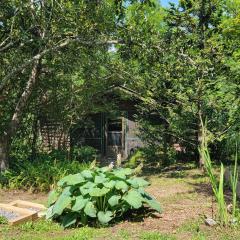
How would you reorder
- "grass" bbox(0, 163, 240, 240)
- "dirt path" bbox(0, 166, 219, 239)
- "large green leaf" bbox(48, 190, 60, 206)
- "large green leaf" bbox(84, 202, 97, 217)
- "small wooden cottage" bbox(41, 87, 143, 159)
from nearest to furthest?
"grass" bbox(0, 163, 240, 240)
"dirt path" bbox(0, 166, 219, 239)
"large green leaf" bbox(84, 202, 97, 217)
"large green leaf" bbox(48, 190, 60, 206)
"small wooden cottage" bbox(41, 87, 143, 159)

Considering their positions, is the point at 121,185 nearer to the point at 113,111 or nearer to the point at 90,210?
the point at 90,210

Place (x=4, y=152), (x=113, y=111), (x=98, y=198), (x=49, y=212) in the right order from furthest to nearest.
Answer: (x=113, y=111) < (x=4, y=152) < (x=49, y=212) < (x=98, y=198)

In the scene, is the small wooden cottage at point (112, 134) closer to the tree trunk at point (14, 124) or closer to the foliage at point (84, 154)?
the foliage at point (84, 154)

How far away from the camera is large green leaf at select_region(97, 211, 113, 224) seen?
6242 mm

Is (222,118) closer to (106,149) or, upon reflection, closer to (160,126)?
(160,126)

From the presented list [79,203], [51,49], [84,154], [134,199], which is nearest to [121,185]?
[134,199]

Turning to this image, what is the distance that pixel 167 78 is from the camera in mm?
13125

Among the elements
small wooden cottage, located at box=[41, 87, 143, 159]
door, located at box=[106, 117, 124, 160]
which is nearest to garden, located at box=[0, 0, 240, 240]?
small wooden cottage, located at box=[41, 87, 143, 159]

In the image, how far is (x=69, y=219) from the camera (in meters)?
6.46

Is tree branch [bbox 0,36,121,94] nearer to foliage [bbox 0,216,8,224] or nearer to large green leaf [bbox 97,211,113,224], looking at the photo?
foliage [bbox 0,216,8,224]

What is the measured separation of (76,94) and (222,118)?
488cm

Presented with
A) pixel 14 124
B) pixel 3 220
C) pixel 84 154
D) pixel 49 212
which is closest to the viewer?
pixel 3 220

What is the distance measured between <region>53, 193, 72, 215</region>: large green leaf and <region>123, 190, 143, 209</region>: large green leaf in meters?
0.83

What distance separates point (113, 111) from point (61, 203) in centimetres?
1274
